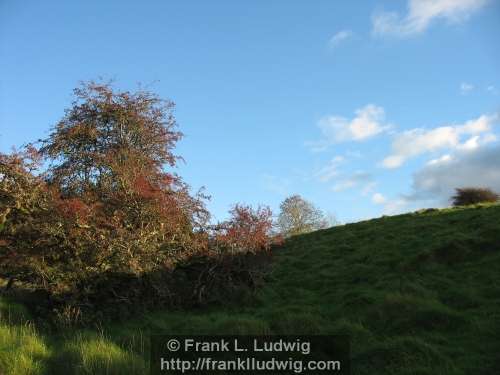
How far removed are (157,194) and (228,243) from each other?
2.34 meters

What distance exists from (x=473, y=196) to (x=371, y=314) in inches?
664

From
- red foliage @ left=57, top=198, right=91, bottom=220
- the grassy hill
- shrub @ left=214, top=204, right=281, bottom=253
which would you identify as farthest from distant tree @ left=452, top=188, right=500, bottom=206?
red foliage @ left=57, top=198, right=91, bottom=220

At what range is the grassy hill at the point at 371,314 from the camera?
22.5 feet

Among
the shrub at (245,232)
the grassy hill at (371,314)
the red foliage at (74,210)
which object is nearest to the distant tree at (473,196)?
the grassy hill at (371,314)

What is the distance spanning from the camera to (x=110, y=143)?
13820 millimetres

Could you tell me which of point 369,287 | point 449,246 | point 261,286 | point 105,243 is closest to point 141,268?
point 105,243

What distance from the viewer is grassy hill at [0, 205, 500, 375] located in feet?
22.5

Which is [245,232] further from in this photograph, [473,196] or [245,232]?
[473,196]

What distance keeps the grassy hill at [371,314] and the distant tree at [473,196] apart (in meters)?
6.19

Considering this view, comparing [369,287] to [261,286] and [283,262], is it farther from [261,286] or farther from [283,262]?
[283,262]

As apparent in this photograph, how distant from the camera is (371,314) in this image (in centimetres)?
929

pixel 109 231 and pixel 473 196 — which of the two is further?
pixel 473 196

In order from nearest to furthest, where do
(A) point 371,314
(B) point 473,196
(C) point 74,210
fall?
(A) point 371,314 → (C) point 74,210 → (B) point 473,196

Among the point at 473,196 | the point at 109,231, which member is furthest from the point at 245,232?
the point at 473,196
